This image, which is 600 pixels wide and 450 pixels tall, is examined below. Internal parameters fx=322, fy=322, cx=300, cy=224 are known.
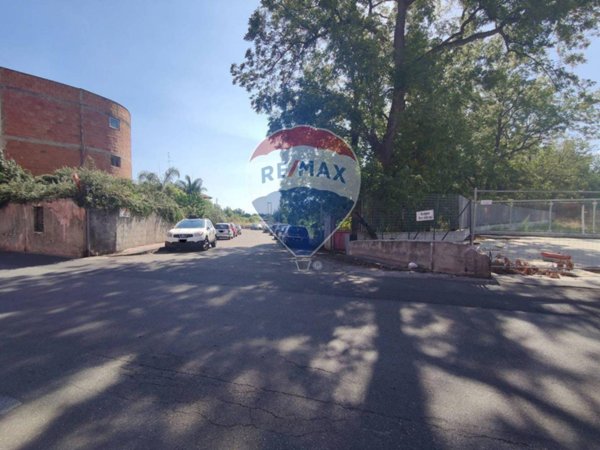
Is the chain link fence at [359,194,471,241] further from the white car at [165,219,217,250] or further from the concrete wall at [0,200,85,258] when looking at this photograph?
the concrete wall at [0,200,85,258]

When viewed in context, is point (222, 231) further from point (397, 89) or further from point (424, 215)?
point (424, 215)

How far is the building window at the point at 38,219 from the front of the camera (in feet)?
46.6

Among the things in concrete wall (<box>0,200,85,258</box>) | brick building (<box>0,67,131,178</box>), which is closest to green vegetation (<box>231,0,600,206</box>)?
concrete wall (<box>0,200,85,258</box>)

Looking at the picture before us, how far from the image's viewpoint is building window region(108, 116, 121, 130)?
2628 centimetres

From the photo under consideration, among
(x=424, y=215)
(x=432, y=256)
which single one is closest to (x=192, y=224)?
(x=424, y=215)

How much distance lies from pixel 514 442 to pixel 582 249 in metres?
13.5

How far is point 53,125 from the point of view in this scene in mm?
22531

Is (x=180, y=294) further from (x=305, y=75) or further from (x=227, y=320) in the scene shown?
(x=305, y=75)

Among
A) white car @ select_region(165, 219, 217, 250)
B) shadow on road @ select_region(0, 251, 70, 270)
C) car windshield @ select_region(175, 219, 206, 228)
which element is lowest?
shadow on road @ select_region(0, 251, 70, 270)

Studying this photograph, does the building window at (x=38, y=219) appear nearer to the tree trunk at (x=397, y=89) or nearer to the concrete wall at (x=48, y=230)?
the concrete wall at (x=48, y=230)

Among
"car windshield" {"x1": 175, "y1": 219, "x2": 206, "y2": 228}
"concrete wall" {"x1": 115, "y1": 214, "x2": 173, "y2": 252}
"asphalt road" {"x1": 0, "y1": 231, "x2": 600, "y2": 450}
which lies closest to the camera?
"asphalt road" {"x1": 0, "y1": 231, "x2": 600, "y2": 450}

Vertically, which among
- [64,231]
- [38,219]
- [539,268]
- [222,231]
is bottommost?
[539,268]

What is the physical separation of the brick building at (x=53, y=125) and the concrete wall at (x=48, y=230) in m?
7.15

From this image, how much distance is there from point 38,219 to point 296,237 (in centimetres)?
1153
